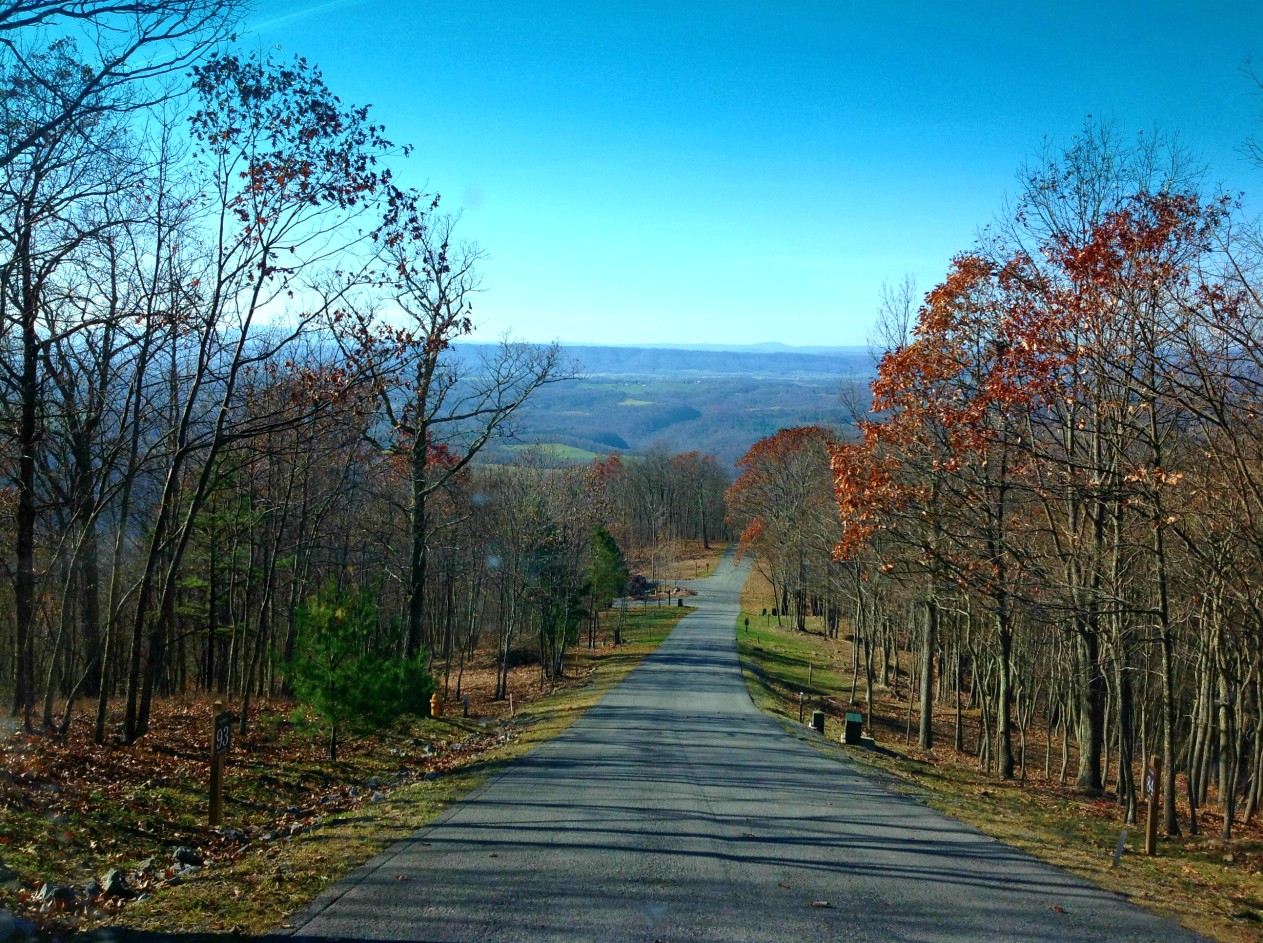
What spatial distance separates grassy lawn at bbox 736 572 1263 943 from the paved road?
0.55 m

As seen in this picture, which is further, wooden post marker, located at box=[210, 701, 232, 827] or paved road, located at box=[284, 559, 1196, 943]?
wooden post marker, located at box=[210, 701, 232, 827]

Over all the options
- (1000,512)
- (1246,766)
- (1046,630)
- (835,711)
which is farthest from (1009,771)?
(835,711)

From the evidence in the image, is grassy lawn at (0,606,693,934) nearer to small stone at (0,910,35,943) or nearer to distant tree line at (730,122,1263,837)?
small stone at (0,910,35,943)

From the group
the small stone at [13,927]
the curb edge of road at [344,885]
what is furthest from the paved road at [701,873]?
the small stone at [13,927]

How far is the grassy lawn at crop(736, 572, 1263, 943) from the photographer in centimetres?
791

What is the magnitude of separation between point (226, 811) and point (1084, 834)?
10935mm

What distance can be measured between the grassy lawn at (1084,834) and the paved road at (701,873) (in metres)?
0.55

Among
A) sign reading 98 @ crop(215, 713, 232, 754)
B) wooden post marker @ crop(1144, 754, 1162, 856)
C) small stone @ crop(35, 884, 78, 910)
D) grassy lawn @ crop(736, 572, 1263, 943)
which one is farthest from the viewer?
wooden post marker @ crop(1144, 754, 1162, 856)

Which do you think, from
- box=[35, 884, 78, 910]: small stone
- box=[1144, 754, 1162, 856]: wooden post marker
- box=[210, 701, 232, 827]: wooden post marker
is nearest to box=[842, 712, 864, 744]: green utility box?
box=[1144, 754, 1162, 856]: wooden post marker

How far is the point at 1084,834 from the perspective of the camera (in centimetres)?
1170

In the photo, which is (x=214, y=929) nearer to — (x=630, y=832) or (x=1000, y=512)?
(x=630, y=832)

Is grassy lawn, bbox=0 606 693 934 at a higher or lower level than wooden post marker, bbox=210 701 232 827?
lower

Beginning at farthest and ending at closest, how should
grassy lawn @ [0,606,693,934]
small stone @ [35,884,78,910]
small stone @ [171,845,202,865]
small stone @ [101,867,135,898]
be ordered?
small stone @ [171,845,202,865] < small stone @ [101,867,135,898] < grassy lawn @ [0,606,693,934] < small stone @ [35,884,78,910]

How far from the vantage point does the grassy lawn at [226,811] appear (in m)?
6.11
